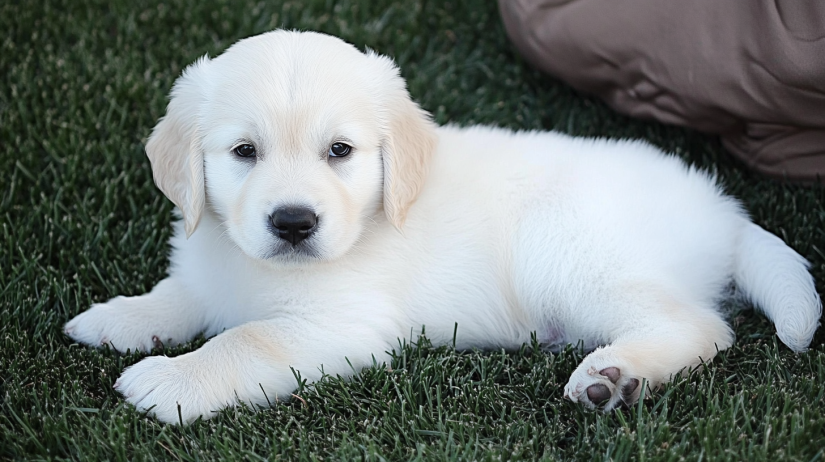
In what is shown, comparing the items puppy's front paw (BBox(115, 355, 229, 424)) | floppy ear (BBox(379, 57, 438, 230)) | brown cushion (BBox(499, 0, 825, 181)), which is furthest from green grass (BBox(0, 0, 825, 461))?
floppy ear (BBox(379, 57, 438, 230))

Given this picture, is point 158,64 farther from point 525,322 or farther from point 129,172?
point 525,322

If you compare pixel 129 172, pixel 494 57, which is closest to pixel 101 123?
pixel 129 172

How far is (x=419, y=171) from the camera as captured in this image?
125 inches

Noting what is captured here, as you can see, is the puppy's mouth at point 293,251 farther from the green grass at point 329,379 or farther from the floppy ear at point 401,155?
the green grass at point 329,379

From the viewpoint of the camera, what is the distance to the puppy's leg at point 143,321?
3.36 m

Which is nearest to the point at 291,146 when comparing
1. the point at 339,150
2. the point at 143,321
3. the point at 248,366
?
the point at 339,150

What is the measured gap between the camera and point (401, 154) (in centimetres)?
314

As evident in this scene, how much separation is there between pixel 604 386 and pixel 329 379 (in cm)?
97

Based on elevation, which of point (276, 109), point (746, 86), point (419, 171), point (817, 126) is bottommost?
point (817, 126)

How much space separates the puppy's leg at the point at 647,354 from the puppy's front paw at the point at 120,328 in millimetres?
1693

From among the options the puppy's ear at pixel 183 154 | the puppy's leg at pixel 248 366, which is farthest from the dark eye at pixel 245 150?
the puppy's leg at pixel 248 366

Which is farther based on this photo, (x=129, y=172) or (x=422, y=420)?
(x=129, y=172)

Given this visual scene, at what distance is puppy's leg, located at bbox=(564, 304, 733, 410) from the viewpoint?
281 centimetres

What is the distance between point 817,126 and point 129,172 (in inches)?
134
